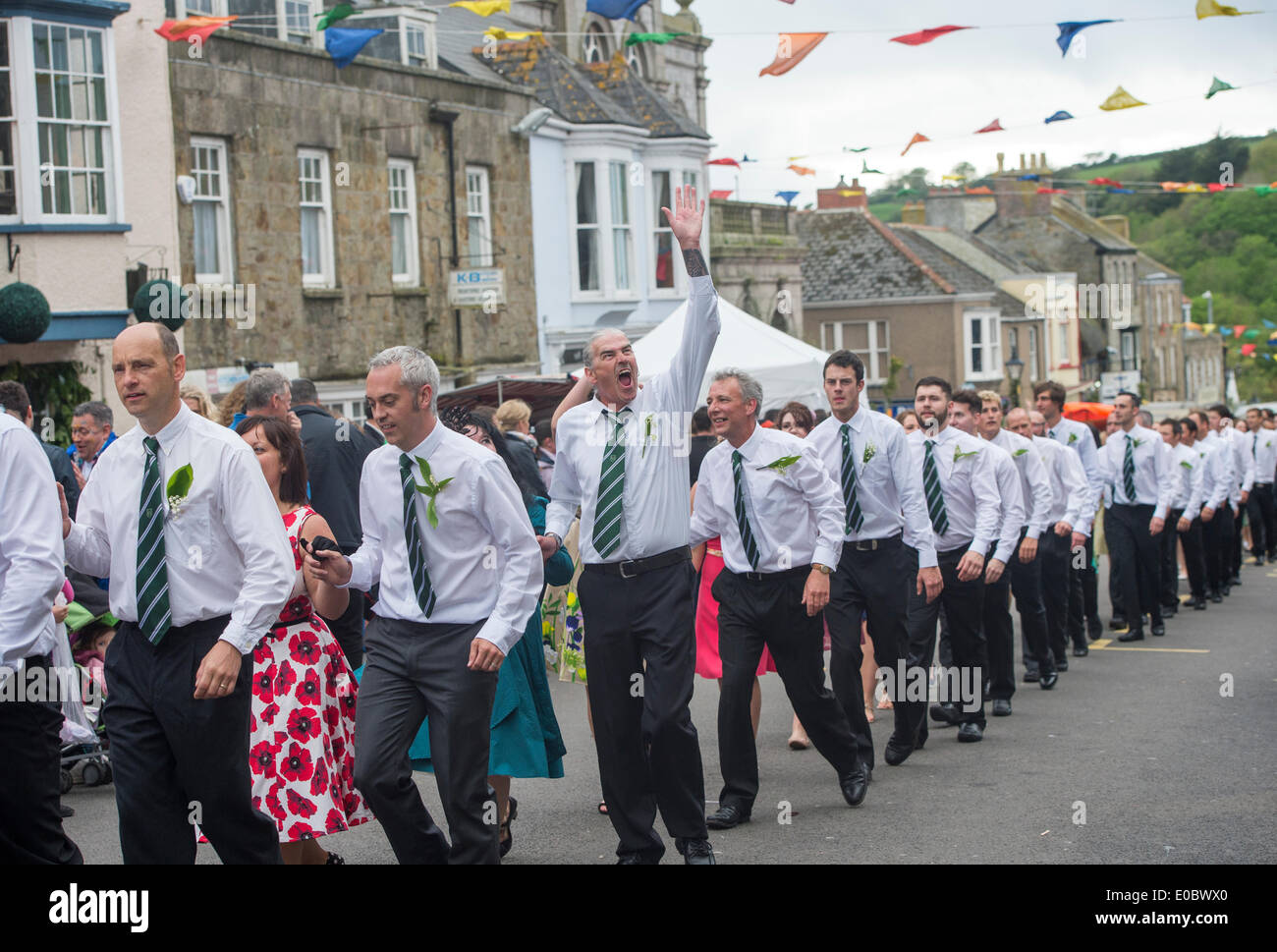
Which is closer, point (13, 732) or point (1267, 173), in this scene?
point (13, 732)

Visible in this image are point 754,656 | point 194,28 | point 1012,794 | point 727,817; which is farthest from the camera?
point 194,28

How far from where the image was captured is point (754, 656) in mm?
7484

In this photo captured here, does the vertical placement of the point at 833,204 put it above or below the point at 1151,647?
above

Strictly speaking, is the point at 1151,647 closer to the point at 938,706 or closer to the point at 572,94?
the point at 938,706

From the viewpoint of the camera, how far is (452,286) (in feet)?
78.2

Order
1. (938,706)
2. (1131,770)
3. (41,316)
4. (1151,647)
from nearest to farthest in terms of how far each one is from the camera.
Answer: (1131,770), (938,706), (1151,647), (41,316)

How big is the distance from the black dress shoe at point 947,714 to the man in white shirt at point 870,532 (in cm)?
142

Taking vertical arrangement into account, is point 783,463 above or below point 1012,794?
above

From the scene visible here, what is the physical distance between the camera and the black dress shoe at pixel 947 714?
10008 millimetres

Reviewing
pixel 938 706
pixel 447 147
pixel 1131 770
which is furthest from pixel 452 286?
pixel 1131 770

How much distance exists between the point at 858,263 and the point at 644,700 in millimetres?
47109

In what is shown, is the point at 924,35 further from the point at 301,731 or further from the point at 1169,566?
the point at 301,731

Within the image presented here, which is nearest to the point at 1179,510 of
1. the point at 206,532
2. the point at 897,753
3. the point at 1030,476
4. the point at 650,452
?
the point at 1030,476

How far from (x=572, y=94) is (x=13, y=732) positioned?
25.0 m
